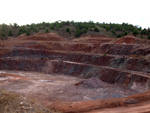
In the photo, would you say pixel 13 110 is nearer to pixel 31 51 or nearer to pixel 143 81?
pixel 143 81

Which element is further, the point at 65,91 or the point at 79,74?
the point at 79,74

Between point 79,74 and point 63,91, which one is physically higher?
point 63,91

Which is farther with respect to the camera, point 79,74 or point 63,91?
point 79,74

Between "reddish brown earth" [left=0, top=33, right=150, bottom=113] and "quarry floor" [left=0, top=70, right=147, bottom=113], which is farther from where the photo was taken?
"quarry floor" [left=0, top=70, right=147, bottom=113]

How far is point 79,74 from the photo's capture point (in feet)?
98.7

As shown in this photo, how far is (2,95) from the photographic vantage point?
8.70m

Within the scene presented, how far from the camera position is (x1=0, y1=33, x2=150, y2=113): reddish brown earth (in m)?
14.3

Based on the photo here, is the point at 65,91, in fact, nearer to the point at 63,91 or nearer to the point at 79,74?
the point at 63,91

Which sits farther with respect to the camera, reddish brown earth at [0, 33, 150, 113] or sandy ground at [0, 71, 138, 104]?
sandy ground at [0, 71, 138, 104]

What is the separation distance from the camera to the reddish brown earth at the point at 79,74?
1434cm

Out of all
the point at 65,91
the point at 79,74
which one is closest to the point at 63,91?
the point at 65,91

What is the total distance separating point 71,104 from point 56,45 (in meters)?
32.3

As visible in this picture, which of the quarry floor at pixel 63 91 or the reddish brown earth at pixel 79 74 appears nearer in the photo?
the reddish brown earth at pixel 79 74

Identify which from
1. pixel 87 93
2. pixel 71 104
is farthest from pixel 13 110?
pixel 87 93
